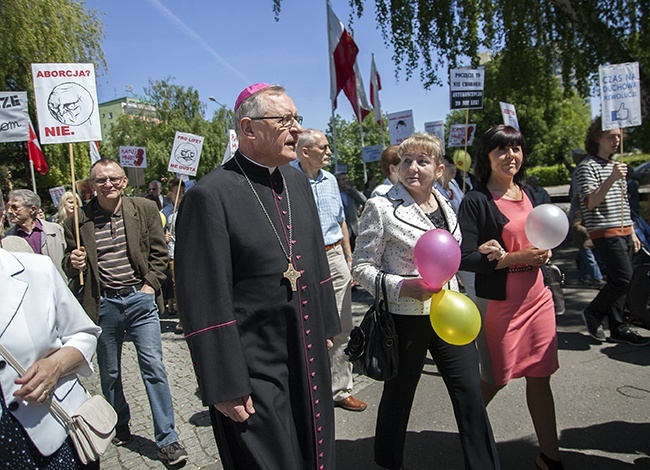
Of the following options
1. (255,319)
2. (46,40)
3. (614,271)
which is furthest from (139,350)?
(46,40)

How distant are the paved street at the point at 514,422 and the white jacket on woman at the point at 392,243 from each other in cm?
124

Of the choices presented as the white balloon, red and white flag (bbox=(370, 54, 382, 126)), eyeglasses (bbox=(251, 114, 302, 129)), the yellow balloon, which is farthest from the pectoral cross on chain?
red and white flag (bbox=(370, 54, 382, 126))

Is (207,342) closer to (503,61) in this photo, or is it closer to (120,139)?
(503,61)

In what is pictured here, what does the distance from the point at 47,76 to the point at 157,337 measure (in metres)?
2.31

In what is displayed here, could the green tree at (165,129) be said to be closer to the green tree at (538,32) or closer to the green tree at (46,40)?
the green tree at (46,40)

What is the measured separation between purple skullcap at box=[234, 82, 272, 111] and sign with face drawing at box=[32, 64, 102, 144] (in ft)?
8.01

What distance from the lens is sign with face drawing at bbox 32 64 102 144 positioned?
426 cm

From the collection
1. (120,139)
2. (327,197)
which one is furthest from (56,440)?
(120,139)

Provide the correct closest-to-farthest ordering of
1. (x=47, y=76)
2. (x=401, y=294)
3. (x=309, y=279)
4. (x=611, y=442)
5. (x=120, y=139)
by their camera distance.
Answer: (x=309, y=279)
(x=401, y=294)
(x=611, y=442)
(x=47, y=76)
(x=120, y=139)

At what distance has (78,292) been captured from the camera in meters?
3.76

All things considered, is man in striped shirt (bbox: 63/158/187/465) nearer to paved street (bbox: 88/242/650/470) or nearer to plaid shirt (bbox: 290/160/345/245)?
paved street (bbox: 88/242/650/470)

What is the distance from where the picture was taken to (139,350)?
3.81 meters

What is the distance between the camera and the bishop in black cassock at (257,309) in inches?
78.0

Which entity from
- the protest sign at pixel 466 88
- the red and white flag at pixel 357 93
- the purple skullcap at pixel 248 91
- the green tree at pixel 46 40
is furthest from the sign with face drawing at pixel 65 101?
the green tree at pixel 46 40
